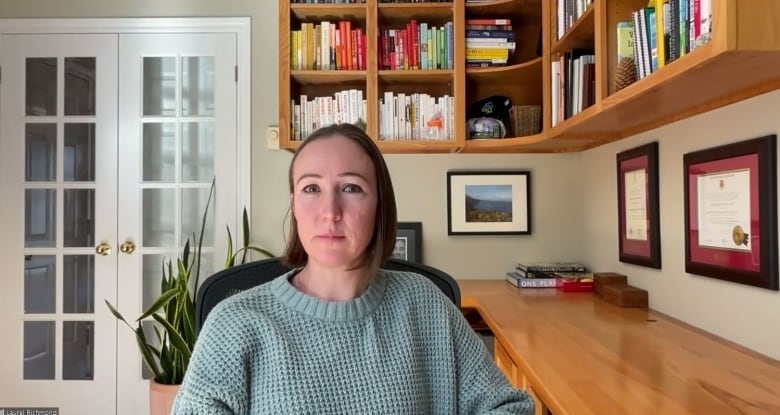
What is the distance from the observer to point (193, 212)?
10.1 feet

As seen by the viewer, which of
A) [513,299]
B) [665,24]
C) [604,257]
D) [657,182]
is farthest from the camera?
[604,257]

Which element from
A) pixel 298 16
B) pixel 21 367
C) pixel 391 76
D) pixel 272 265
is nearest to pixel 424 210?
pixel 391 76

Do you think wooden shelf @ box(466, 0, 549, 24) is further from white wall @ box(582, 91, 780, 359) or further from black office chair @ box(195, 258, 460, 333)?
black office chair @ box(195, 258, 460, 333)

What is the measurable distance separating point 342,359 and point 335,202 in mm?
250

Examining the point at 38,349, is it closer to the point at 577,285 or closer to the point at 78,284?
the point at 78,284

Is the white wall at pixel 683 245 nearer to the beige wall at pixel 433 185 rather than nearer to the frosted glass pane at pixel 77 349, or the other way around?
the beige wall at pixel 433 185

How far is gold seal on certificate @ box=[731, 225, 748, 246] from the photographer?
1.55m

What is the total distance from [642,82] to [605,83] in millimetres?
273

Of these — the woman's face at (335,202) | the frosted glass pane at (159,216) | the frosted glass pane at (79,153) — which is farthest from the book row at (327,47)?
the woman's face at (335,202)

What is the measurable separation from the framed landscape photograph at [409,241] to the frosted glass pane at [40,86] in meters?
1.92

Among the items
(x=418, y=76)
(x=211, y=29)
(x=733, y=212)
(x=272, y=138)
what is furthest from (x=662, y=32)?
(x=211, y=29)

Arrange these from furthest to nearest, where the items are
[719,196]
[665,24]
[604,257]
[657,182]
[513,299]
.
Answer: [604,257]
[513,299]
[657,182]
[719,196]
[665,24]

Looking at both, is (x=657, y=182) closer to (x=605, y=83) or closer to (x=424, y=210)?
(x=605, y=83)

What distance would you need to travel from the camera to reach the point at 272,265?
1.49 metres
